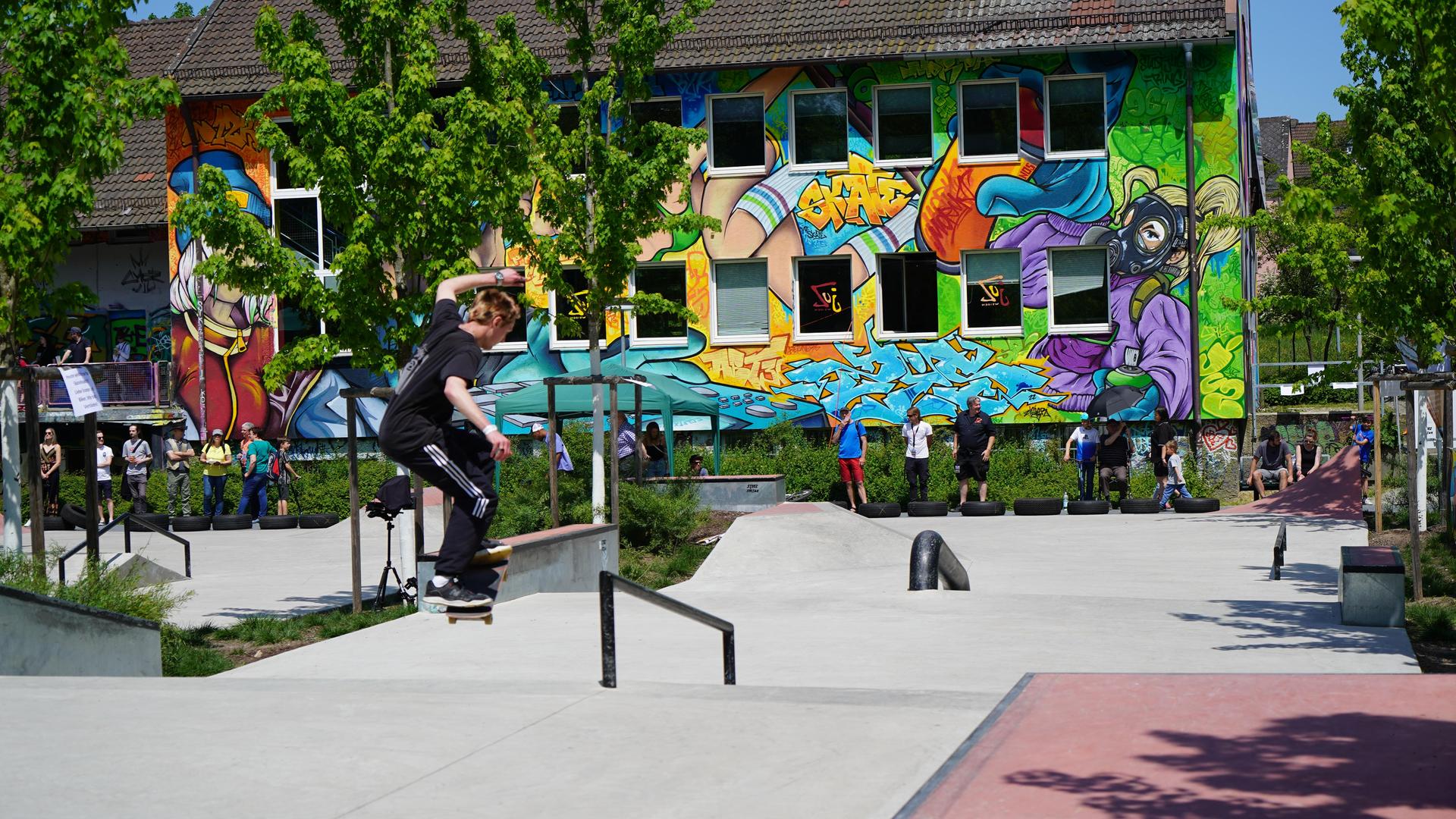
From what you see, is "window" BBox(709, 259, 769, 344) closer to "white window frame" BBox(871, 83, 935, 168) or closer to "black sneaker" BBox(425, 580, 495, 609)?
"white window frame" BBox(871, 83, 935, 168)

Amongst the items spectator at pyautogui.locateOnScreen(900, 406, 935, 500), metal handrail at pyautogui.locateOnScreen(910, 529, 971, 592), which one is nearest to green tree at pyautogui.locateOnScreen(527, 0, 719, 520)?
metal handrail at pyautogui.locateOnScreen(910, 529, 971, 592)

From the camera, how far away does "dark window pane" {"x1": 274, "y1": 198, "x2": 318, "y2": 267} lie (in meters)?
34.7

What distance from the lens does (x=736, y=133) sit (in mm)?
32438

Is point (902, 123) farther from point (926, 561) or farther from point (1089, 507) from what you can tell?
point (926, 561)

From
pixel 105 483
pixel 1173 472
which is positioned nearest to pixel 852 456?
pixel 1173 472

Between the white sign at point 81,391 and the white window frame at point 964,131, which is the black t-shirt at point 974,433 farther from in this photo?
the white sign at point 81,391

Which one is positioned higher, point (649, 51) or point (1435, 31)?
point (649, 51)

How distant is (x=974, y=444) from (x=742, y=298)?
7.61m

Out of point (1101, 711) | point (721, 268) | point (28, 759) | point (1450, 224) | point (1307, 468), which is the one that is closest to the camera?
point (28, 759)

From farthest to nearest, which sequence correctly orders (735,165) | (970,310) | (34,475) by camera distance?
(735,165) → (970,310) → (34,475)

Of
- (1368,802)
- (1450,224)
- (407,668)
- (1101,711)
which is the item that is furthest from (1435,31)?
(407,668)

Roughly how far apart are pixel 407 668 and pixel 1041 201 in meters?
22.6

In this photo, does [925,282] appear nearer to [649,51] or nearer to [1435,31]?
[649,51]

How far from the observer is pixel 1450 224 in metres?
11.9
